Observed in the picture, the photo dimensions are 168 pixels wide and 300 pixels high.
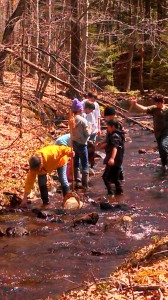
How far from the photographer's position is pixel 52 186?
11078 mm

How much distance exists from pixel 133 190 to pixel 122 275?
18.7ft

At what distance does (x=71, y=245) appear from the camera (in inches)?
288

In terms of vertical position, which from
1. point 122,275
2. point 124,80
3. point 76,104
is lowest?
point 124,80

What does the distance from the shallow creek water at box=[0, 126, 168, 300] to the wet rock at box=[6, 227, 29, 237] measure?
0.39ft

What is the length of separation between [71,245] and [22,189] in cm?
311

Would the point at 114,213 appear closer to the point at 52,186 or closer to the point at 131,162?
the point at 52,186

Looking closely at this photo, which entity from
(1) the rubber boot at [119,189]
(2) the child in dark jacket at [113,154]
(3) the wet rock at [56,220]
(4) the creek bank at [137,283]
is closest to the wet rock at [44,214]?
(3) the wet rock at [56,220]

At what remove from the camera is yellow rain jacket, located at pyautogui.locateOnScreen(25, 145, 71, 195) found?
29.1ft

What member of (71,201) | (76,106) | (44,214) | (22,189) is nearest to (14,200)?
A: (22,189)

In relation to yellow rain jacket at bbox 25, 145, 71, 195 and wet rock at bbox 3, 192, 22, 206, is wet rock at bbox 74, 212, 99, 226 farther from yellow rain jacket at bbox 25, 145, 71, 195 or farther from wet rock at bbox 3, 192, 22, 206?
wet rock at bbox 3, 192, 22, 206

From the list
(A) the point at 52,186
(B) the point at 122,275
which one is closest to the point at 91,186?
(A) the point at 52,186

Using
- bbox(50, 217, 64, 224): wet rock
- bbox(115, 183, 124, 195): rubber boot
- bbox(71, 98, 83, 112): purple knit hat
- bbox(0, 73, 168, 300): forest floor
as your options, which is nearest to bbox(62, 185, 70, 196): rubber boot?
bbox(0, 73, 168, 300): forest floor

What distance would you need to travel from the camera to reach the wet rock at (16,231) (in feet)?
25.6

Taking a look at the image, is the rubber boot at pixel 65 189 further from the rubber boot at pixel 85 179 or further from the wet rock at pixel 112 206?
the rubber boot at pixel 85 179
